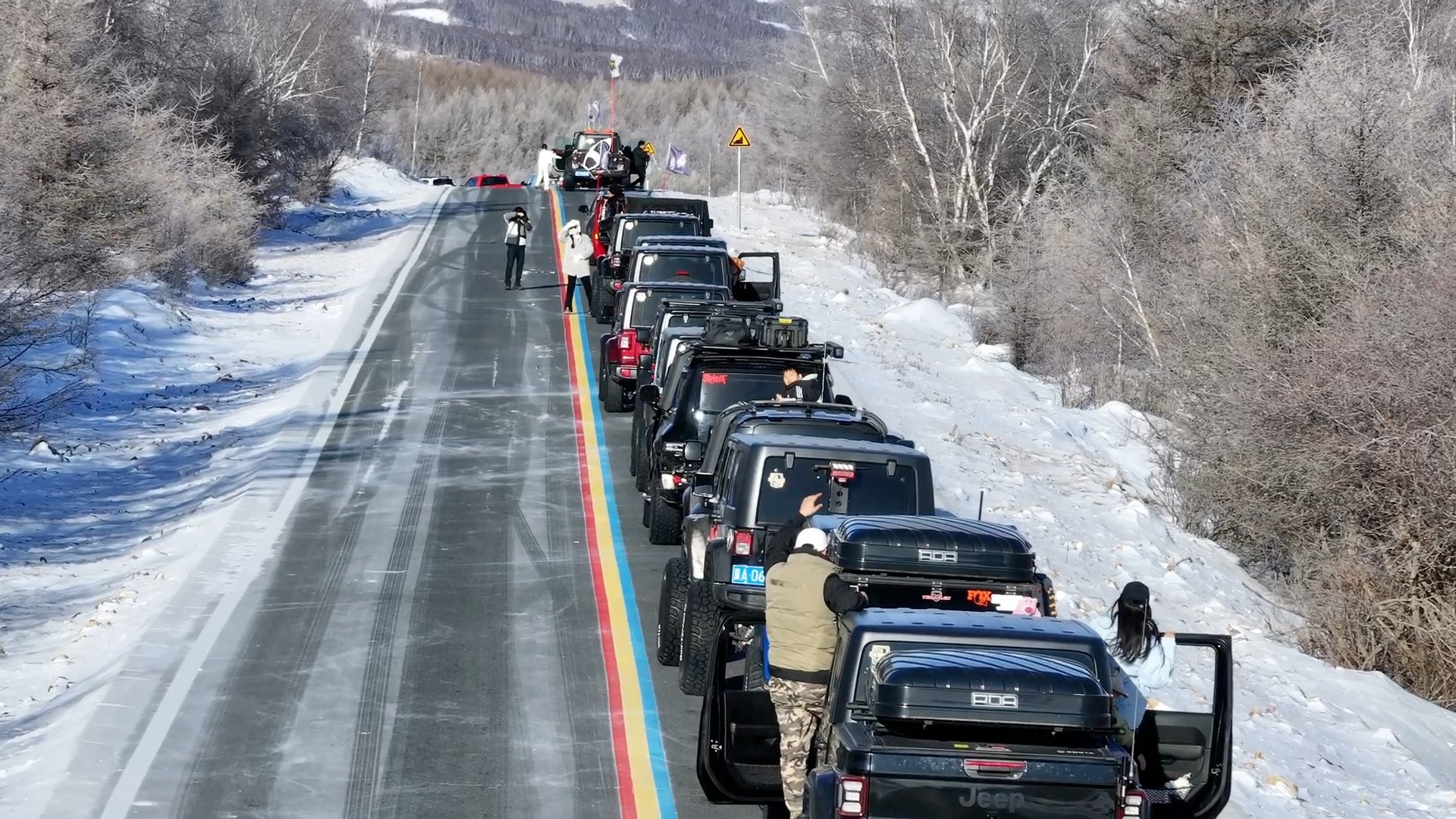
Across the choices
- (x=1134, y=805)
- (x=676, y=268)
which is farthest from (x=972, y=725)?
(x=676, y=268)

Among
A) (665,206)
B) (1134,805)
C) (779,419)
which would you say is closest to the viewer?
(1134,805)

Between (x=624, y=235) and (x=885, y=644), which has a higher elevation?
(x=624, y=235)

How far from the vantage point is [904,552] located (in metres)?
8.41

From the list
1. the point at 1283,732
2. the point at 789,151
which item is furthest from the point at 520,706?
the point at 789,151

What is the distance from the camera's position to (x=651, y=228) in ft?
86.8

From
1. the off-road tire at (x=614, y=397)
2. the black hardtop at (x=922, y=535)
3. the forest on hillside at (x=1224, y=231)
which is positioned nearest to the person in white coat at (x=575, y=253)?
the off-road tire at (x=614, y=397)

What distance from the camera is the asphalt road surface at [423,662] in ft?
30.2

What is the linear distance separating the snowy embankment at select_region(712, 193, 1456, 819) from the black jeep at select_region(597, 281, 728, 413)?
136 inches

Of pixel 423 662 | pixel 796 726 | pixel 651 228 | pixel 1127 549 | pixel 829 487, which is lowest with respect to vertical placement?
pixel 423 662

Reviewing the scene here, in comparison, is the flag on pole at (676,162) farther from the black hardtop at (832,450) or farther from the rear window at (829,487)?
the rear window at (829,487)

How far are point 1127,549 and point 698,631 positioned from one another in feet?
24.7

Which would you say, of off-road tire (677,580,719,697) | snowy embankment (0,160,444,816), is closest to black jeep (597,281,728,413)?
snowy embankment (0,160,444,816)

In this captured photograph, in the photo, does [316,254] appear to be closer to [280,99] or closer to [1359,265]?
[280,99]

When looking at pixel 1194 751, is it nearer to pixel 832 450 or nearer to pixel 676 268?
pixel 832 450
